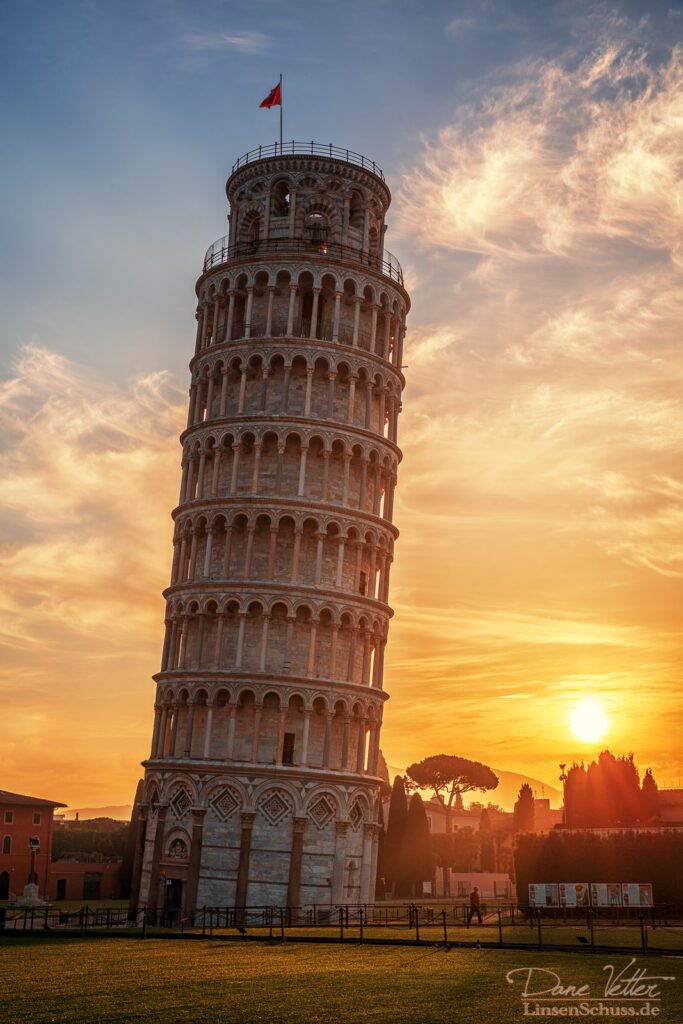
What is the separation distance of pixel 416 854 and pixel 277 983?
69990 millimetres

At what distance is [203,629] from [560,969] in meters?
30.8

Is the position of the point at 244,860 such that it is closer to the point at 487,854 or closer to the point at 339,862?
the point at 339,862

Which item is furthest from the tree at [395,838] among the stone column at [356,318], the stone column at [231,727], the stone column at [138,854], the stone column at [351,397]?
the stone column at [356,318]

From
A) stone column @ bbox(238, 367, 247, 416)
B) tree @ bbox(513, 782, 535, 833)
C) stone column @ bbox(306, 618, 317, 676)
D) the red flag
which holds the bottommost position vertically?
tree @ bbox(513, 782, 535, 833)

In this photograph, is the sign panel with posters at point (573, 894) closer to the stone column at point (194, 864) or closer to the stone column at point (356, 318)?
the stone column at point (194, 864)

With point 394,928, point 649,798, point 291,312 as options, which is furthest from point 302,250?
point 649,798

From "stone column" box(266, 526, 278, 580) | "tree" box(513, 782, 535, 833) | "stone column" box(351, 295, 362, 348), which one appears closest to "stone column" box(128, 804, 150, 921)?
"stone column" box(266, 526, 278, 580)

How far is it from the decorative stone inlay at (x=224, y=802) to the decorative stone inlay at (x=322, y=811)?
3.69 metres

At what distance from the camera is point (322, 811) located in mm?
51406

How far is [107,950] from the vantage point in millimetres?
32781

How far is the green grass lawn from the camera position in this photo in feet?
65.7

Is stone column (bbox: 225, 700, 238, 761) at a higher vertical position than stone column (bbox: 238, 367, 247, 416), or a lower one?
lower

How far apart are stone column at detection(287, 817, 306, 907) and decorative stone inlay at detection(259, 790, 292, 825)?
2.27ft

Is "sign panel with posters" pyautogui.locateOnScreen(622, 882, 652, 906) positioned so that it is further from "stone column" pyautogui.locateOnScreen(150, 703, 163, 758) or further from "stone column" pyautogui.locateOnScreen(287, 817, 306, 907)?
"stone column" pyautogui.locateOnScreen(150, 703, 163, 758)
